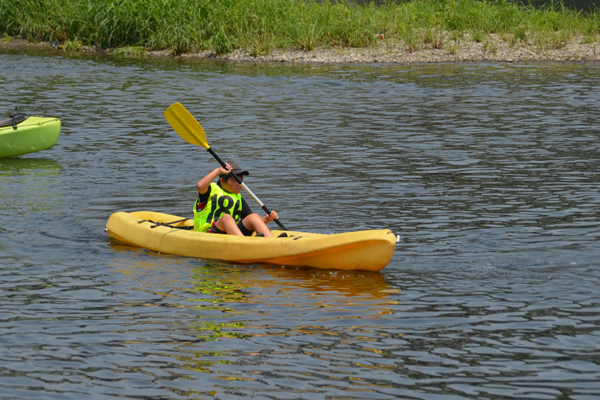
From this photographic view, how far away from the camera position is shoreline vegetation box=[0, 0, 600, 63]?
2247cm

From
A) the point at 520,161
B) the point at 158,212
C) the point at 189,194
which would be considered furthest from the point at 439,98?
the point at 158,212

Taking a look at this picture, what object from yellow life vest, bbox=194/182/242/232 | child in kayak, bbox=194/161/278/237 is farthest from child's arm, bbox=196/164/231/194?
yellow life vest, bbox=194/182/242/232

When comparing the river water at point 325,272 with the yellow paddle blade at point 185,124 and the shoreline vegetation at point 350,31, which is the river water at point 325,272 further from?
the shoreline vegetation at point 350,31

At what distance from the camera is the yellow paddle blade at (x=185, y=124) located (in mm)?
8312

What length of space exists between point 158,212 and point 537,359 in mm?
4600

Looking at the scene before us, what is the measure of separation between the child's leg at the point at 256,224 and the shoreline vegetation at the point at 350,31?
51.9ft

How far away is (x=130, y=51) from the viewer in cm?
2380

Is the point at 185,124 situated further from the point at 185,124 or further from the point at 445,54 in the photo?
the point at 445,54

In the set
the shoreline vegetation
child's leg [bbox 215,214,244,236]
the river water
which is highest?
the shoreline vegetation

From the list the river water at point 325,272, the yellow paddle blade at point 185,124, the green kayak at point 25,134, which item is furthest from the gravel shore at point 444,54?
the yellow paddle blade at point 185,124

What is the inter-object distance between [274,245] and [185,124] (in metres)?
2.34

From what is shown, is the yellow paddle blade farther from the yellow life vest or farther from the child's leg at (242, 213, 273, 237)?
the child's leg at (242, 213, 273, 237)

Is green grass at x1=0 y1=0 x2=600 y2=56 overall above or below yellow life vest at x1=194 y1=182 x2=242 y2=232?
above

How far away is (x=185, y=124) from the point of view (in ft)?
27.5
